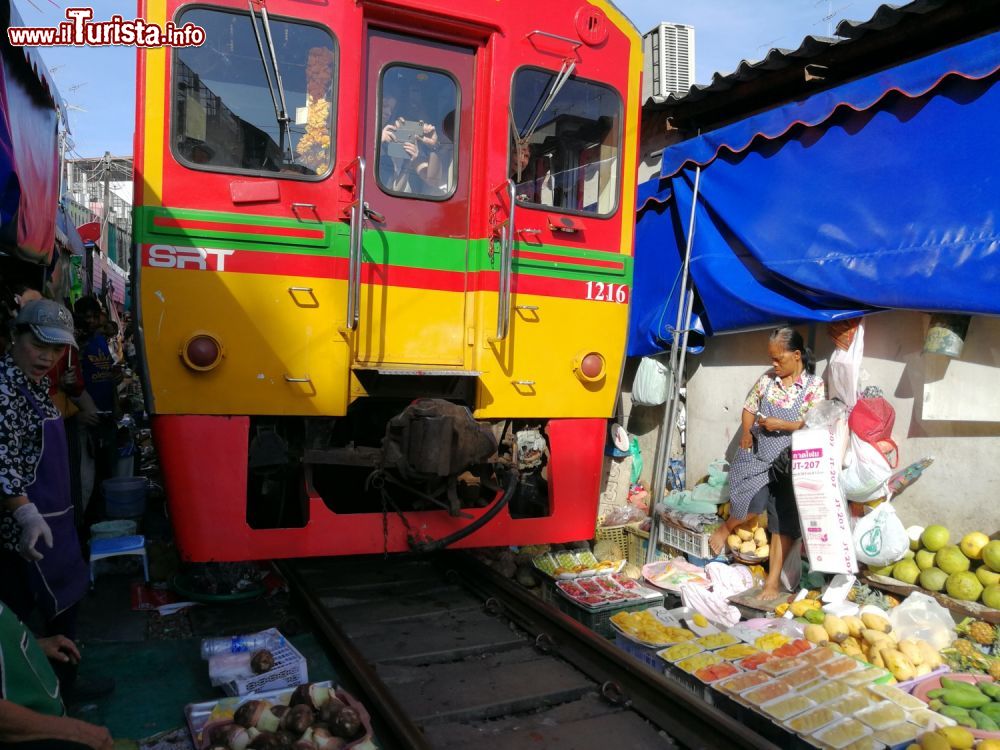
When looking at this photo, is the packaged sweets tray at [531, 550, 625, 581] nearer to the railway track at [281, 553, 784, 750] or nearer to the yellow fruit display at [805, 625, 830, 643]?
the railway track at [281, 553, 784, 750]

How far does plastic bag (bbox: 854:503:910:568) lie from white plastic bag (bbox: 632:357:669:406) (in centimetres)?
227

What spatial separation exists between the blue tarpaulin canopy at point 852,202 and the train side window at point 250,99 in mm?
3185

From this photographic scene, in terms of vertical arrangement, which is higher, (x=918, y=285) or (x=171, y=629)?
→ (x=918, y=285)

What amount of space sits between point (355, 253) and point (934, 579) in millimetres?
3666

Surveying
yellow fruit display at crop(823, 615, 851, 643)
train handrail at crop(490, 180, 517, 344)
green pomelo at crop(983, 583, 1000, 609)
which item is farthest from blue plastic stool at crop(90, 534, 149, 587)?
green pomelo at crop(983, 583, 1000, 609)

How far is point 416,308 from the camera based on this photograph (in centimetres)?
439

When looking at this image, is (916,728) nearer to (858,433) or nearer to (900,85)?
(858,433)

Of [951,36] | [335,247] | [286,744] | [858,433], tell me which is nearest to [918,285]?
[858,433]

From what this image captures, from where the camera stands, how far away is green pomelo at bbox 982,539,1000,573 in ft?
13.6

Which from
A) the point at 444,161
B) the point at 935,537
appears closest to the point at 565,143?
the point at 444,161

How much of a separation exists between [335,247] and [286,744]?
8.04ft

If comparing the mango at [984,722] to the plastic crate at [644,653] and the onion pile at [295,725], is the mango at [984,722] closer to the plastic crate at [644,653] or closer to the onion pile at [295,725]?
the plastic crate at [644,653]

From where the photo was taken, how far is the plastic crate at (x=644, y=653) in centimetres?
383

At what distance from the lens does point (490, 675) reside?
3.54 meters
